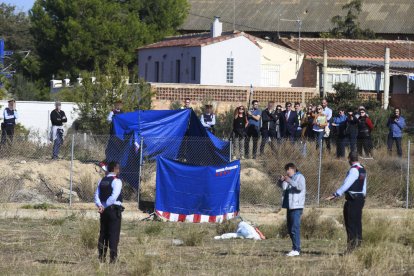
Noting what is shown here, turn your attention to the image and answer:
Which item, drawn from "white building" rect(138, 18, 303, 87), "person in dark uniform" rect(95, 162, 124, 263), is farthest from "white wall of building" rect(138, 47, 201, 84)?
"person in dark uniform" rect(95, 162, 124, 263)

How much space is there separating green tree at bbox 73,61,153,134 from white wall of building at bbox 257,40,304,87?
14.8 m

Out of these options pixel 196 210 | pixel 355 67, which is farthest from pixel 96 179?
pixel 355 67

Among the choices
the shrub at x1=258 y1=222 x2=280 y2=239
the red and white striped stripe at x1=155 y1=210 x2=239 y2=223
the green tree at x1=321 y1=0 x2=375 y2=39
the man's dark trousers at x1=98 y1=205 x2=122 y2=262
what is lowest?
the red and white striped stripe at x1=155 y1=210 x2=239 y2=223

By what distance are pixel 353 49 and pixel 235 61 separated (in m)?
9.66

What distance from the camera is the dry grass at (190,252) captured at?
15273mm

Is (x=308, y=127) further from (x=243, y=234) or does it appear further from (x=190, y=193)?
(x=243, y=234)

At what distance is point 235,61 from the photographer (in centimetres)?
5041

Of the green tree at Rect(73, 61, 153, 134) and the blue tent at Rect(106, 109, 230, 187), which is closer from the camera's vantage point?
the blue tent at Rect(106, 109, 230, 187)

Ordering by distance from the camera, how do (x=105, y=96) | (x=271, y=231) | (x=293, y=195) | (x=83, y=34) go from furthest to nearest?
(x=83, y=34) → (x=105, y=96) → (x=271, y=231) → (x=293, y=195)

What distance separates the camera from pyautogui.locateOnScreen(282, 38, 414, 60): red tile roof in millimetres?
56094

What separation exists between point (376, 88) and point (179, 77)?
9972mm

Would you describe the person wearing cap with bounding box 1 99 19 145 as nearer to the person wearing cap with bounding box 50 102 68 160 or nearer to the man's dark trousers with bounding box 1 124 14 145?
the man's dark trousers with bounding box 1 124 14 145

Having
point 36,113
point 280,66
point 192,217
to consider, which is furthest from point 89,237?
point 280,66

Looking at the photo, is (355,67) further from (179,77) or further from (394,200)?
(394,200)
